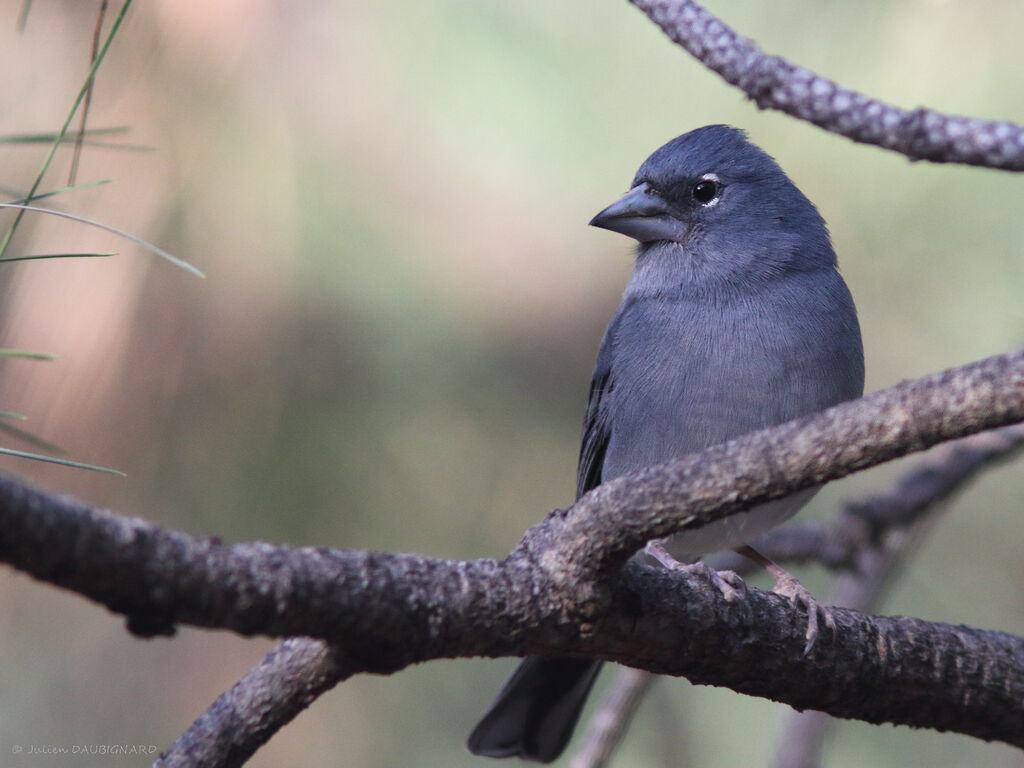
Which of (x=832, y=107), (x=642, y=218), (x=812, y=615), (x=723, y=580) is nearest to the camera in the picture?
(x=832, y=107)

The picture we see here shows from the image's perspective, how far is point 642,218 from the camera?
3691 mm

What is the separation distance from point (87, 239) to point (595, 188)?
1.69 metres

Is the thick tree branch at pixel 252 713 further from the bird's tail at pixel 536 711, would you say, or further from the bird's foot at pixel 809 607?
the bird's tail at pixel 536 711

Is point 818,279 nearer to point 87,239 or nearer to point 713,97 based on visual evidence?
point 713,97

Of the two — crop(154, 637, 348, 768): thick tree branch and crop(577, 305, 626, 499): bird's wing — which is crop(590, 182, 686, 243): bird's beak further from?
crop(154, 637, 348, 768): thick tree branch

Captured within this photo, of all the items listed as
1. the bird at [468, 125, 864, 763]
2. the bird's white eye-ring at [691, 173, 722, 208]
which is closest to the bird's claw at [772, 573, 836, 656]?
the bird at [468, 125, 864, 763]

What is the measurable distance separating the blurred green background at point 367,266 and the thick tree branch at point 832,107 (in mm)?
1298

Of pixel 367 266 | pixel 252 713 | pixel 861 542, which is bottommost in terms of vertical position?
pixel 252 713

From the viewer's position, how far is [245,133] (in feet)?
11.1

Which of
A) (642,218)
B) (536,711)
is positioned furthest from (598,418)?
(536,711)

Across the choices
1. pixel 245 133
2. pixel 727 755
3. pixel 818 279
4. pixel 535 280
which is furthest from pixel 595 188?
pixel 727 755

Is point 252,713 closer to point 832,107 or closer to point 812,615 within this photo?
point 812,615

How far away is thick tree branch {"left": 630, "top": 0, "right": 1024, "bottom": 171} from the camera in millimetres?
1896

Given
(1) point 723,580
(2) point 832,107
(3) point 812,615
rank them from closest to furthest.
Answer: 1. (2) point 832,107
2. (1) point 723,580
3. (3) point 812,615
